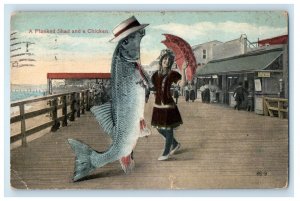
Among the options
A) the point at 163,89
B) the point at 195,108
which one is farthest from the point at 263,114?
the point at 163,89

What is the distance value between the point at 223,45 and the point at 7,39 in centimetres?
108

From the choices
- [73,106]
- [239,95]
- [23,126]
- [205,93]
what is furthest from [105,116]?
[239,95]

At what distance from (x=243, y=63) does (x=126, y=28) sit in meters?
0.62

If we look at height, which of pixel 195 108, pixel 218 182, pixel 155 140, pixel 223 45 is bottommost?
pixel 218 182

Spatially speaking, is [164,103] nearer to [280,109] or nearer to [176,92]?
[176,92]

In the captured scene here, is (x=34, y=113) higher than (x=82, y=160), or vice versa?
(x=34, y=113)

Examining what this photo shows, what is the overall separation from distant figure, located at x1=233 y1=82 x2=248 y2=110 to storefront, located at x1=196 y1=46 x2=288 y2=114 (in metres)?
0.01

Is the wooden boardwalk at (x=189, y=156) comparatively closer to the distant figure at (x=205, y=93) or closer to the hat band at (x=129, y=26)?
the distant figure at (x=205, y=93)

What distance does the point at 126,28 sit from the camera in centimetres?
233

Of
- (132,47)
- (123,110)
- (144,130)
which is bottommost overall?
(144,130)

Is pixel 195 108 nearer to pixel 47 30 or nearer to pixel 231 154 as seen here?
pixel 231 154

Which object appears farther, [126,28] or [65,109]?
[65,109]

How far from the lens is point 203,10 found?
7.73ft

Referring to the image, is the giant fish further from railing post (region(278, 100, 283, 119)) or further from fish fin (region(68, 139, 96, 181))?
railing post (region(278, 100, 283, 119))
